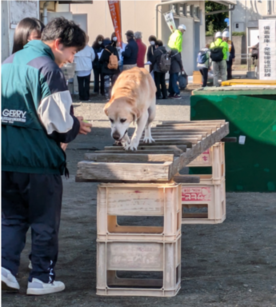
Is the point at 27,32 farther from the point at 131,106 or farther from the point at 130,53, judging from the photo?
the point at 130,53

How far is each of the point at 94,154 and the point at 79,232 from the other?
5.66 feet

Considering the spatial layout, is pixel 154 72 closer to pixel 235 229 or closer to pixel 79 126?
pixel 235 229

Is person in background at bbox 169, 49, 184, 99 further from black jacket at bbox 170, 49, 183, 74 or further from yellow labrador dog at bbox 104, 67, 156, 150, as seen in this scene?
yellow labrador dog at bbox 104, 67, 156, 150

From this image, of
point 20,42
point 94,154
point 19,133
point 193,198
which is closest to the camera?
point 19,133

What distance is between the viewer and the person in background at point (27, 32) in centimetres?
477

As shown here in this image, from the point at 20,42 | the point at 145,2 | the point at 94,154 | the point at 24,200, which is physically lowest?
the point at 24,200

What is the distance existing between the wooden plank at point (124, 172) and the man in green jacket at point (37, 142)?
0.76 feet

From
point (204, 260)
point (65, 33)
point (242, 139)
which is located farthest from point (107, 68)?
point (65, 33)

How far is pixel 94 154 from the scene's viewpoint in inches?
174

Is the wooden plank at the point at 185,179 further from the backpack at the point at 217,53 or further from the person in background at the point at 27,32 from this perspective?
the backpack at the point at 217,53

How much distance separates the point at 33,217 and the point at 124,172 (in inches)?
27.7

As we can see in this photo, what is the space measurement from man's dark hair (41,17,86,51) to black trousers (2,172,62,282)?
0.90 metres

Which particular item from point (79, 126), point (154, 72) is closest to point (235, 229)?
point (79, 126)

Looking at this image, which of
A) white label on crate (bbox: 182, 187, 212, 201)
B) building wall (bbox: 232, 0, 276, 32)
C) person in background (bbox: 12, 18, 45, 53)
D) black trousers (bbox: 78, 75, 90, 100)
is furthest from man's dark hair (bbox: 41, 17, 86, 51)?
building wall (bbox: 232, 0, 276, 32)
